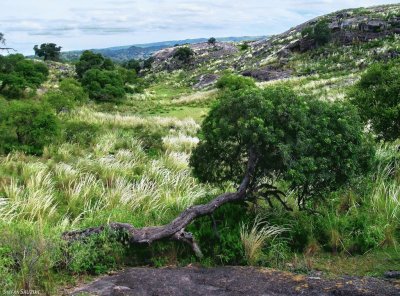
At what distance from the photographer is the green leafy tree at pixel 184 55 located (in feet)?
310

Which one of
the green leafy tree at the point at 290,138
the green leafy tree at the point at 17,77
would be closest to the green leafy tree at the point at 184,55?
the green leafy tree at the point at 17,77

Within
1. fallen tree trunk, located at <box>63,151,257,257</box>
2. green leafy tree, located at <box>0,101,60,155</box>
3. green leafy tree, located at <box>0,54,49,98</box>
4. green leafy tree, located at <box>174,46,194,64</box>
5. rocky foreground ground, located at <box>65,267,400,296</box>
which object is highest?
green leafy tree, located at <box>174,46,194,64</box>

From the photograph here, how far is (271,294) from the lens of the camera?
535 cm

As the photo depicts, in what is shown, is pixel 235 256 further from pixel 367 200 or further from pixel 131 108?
pixel 131 108

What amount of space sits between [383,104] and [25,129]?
10617mm

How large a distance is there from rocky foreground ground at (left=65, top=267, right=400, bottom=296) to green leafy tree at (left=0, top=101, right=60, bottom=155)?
9.84 m

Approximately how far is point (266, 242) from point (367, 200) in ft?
8.96

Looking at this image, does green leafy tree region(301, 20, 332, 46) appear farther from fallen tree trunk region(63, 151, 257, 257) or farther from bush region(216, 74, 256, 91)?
fallen tree trunk region(63, 151, 257, 257)

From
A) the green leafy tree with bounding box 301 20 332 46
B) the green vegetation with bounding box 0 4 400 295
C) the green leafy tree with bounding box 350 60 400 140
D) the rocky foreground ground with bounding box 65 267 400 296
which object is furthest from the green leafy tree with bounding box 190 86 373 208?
the green leafy tree with bounding box 301 20 332 46

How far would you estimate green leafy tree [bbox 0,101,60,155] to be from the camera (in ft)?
47.8

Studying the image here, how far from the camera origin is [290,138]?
278 inches

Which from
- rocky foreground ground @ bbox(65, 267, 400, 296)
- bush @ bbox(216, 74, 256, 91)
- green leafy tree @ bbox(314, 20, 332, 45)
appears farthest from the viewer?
green leafy tree @ bbox(314, 20, 332, 45)

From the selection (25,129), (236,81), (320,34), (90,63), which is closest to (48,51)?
(90,63)

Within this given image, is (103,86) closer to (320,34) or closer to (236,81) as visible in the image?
(236,81)
